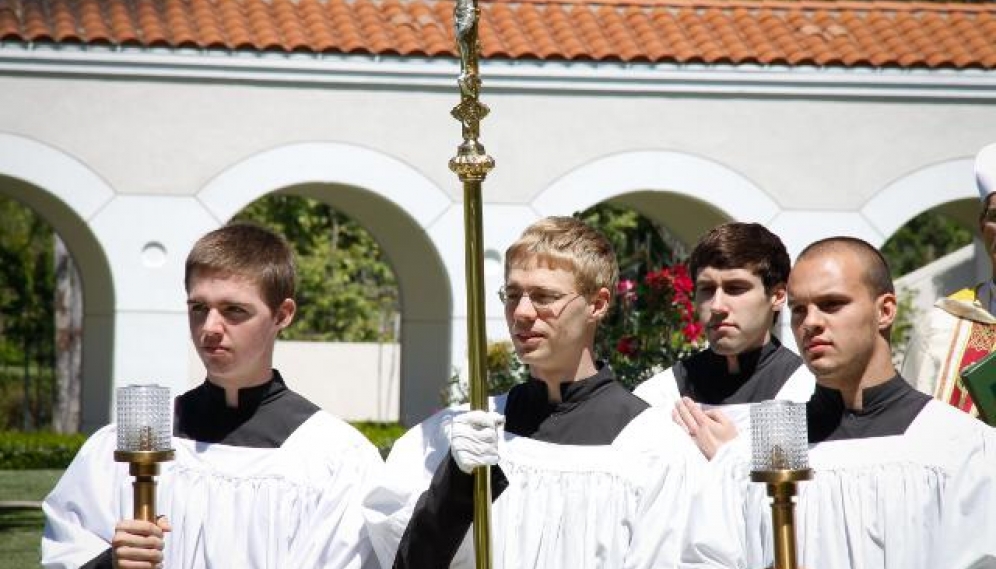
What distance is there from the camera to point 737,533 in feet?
16.4

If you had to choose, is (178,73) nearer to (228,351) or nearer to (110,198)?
(110,198)

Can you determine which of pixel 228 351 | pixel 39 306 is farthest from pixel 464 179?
pixel 39 306

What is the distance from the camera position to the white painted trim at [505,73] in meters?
18.7

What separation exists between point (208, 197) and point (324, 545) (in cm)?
1430

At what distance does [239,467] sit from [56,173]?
1411 cm

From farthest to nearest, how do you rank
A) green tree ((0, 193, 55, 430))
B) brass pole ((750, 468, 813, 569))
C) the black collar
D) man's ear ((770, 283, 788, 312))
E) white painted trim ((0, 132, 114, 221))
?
green tree ((0, 193, 55, 430)), white painted trim ((0, 132, 114, 221)), man's ear ((770, 283, 788, 312)), the black collar, brass pole ((750, 468, 813, 569))

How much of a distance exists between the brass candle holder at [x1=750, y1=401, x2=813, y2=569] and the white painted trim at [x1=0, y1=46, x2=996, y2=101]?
49.5 ft

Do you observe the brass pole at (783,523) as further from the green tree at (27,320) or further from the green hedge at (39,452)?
the green tree at (27,320)

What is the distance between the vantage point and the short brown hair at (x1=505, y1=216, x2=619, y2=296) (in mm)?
5207

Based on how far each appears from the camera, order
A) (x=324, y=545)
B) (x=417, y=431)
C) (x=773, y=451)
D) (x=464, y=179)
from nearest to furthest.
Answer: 1. (x=773, y=451)
2. (x=464, y=179)
3. (x=324, y=545)
4. (x=417, y=431)

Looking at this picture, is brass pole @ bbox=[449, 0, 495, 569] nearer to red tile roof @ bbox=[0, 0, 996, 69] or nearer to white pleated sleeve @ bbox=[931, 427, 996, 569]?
white pleated sleeve @ bbox=[931, 427, 996, 569]

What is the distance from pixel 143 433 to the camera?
14.8ft

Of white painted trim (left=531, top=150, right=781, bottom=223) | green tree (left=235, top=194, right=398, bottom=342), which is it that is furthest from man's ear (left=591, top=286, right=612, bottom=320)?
green tree (left=235, top=194, right=398, bottom=342)

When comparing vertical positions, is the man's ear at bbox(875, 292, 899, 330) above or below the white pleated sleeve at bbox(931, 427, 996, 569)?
above
